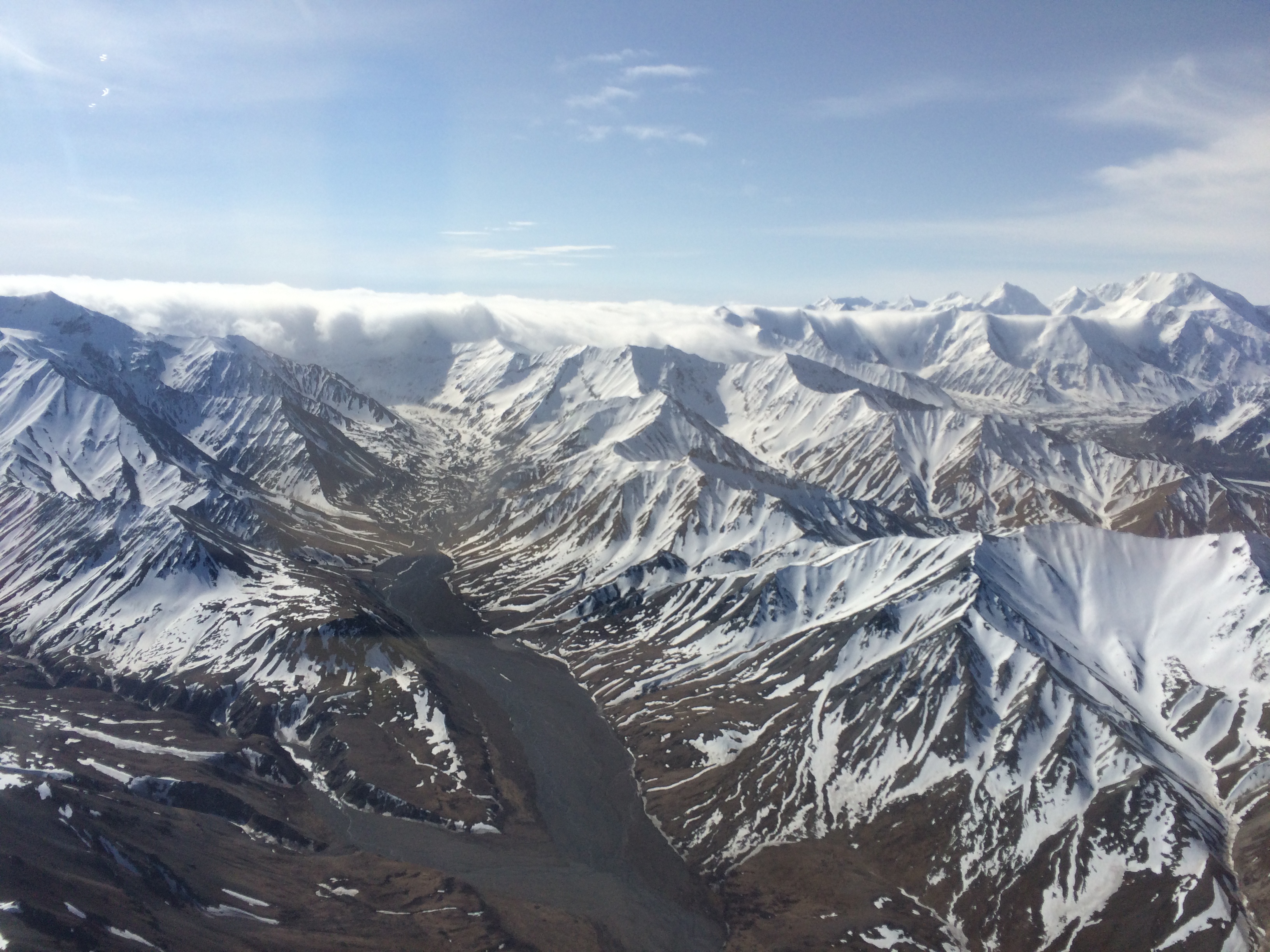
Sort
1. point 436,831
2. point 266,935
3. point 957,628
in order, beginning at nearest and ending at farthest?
point 266,935, point 436,831, point 957,628

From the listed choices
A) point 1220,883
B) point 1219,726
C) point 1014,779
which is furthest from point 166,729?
point 1219,726

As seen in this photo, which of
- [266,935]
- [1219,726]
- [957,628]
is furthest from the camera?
[957,628]

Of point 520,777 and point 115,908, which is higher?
point 115,908

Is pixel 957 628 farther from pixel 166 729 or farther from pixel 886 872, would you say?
pixel 166 729

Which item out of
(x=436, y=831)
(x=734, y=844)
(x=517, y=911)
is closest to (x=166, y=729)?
(x=436, y=831)

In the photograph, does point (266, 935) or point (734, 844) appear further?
point (734, 844)

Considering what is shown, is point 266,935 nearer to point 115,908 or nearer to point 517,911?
point 115,908

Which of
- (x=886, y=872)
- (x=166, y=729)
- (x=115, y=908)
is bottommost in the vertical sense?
(x=886, y=872)

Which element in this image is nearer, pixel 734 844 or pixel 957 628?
pixel 734 844

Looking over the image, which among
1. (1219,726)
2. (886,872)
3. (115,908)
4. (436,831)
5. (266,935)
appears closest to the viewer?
(115,908)
